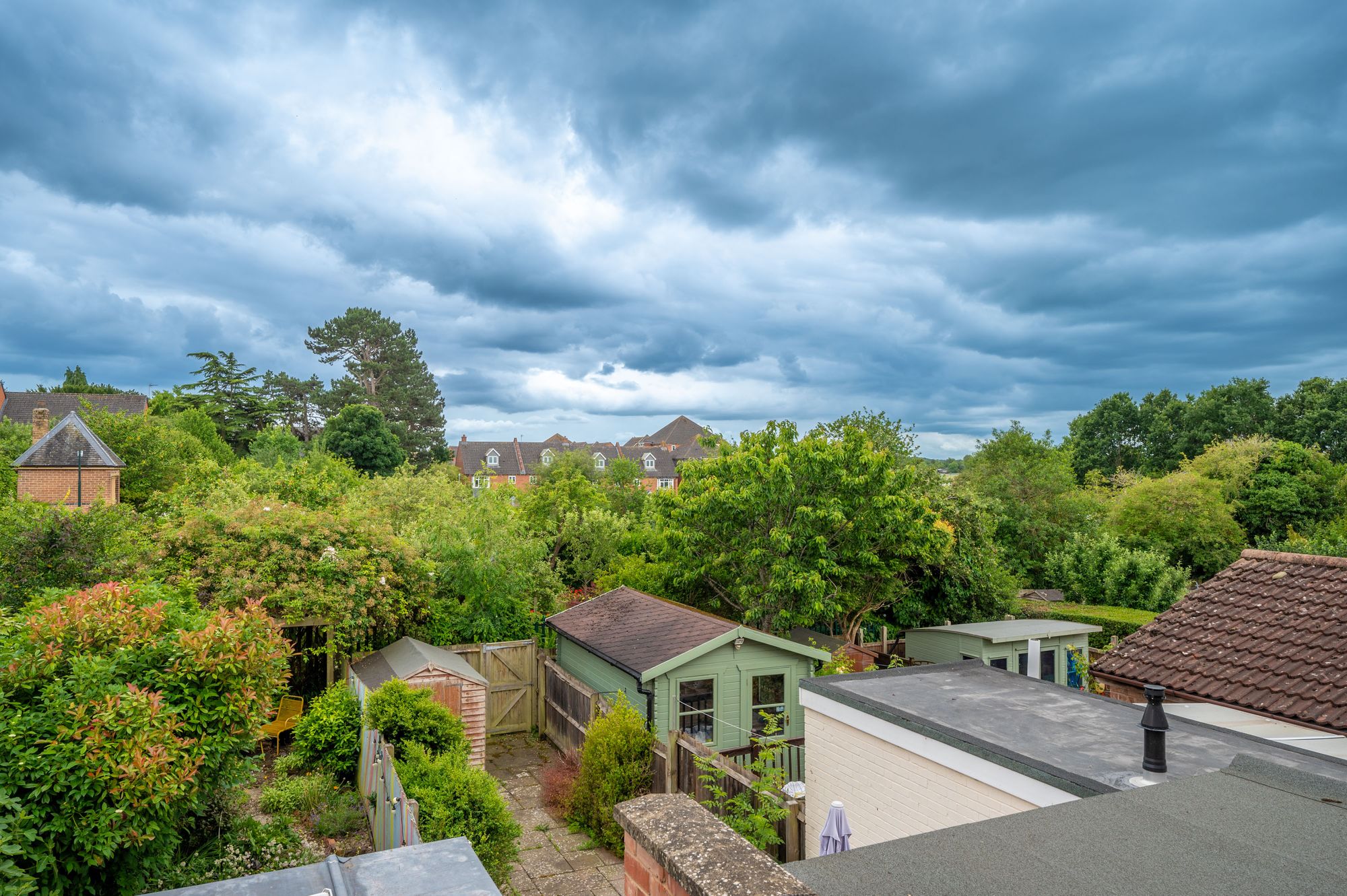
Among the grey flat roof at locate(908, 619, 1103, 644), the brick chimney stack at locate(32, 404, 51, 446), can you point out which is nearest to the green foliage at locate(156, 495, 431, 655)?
the grey flat roof at locate(908, 619, 1103, 644)

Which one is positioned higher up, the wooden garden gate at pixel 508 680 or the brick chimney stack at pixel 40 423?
the brick chimney stack at pixel 40 423

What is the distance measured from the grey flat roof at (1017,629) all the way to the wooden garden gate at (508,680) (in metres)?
10.2

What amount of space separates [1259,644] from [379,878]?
8.37 metres

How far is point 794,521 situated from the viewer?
16.8 meters

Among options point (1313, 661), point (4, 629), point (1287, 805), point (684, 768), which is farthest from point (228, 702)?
point (1313, 661)

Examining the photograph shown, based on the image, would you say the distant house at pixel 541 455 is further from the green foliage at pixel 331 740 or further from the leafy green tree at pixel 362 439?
the green foliage at pixel 331 740

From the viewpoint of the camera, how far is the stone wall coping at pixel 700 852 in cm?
208

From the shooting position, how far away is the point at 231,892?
12.0 feet

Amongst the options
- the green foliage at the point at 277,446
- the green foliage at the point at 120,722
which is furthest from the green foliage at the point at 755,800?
the green foliage at the point at 277,446

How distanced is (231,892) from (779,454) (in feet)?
45.9

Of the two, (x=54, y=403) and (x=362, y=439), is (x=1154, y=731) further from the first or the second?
(x=54, y=403)

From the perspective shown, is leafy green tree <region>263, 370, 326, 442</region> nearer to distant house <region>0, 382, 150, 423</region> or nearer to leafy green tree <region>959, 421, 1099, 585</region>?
distant house <region>0, 382, 150, 423</region>

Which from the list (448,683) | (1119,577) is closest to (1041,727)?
(448,683)

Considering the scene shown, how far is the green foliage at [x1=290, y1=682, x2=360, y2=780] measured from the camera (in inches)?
436
